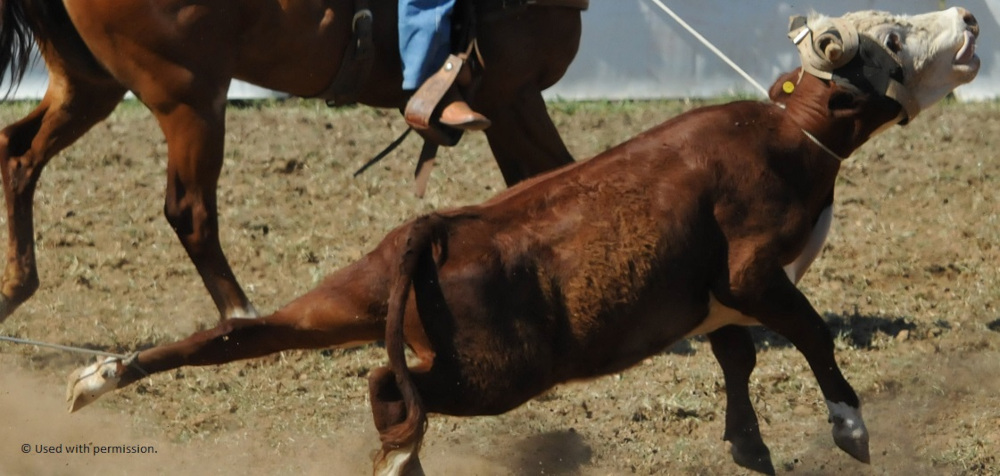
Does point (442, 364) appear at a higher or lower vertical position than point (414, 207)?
higher

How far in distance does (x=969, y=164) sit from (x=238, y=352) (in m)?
5.35

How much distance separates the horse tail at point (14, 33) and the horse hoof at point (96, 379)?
6.33 feet

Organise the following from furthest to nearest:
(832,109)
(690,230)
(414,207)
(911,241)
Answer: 1. (414,207)
2. (911,241)
3. (832,109)
4. (690,230)

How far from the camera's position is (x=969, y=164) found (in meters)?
7.79

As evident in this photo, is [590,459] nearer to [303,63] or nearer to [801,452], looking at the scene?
[801,452]

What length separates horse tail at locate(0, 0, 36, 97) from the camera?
17.2 ft

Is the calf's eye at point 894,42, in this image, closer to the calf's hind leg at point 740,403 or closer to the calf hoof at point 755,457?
the calf's hind leg at point 740,403

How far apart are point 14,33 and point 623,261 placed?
9.44 ft

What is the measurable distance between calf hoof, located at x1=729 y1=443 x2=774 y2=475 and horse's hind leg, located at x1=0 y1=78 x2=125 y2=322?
9.66ft

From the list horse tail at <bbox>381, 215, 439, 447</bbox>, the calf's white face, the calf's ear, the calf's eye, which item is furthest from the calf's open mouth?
horse tail at <bbox>381, 215, 439, 447</bbox>

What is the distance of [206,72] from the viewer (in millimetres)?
5039

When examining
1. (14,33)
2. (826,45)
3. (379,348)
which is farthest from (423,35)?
(826,45)

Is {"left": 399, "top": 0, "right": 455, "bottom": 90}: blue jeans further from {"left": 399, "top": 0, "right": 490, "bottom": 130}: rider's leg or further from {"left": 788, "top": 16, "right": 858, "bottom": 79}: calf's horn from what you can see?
{"left": 788, "top": 16, "right": 858, "bottom": 79}: calf's horn

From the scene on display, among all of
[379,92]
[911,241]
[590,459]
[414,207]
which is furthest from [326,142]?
[590,459]
